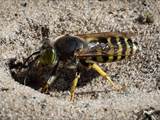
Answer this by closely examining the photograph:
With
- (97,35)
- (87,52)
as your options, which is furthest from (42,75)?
(97,35)

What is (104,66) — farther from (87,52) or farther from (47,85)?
(47,85)

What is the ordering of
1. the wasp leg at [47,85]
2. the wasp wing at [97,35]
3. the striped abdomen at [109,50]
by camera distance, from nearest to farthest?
the wasp leg at [47,85] → the striped abdomen at [109,50] → the wasp wing at [97,35]

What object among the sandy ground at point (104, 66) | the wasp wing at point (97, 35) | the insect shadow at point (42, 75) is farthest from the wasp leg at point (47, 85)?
the wasp wing at point (97, 35)

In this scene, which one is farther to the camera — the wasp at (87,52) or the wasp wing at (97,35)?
the wasp wing at (97,35)

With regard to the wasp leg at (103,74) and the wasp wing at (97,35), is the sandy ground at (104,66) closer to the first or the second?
the wasp leg at (103,74)

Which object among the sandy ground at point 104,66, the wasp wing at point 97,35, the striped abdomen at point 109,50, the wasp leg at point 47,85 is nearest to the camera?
the sandy ground at point 104,66

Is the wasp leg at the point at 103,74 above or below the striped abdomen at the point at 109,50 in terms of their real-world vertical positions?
below

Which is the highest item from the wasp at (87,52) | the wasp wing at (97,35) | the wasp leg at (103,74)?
the wasp wing at (97,35)
